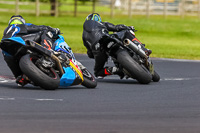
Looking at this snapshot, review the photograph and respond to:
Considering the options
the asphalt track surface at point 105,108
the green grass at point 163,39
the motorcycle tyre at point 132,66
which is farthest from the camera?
the green grass at point 163,39

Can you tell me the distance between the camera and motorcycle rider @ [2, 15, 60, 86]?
10133 millimetres

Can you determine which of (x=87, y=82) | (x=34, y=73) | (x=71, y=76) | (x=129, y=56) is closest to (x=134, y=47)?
(x=129, y=56)

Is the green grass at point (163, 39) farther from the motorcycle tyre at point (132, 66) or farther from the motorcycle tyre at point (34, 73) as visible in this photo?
the motorcycle tyre at point (34, 73)

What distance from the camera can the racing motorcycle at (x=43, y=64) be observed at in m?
9.49

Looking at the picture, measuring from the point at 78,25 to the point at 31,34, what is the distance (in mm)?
23002

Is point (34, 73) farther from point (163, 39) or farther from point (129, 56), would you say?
point (163, 39)

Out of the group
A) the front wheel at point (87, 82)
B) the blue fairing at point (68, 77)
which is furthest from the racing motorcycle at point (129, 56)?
the blue fairing at point (68, 77)

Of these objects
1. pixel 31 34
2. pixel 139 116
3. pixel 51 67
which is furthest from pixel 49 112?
pixel 31 34

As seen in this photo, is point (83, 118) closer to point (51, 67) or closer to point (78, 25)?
point (51, 67)

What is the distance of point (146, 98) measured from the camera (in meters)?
9.48

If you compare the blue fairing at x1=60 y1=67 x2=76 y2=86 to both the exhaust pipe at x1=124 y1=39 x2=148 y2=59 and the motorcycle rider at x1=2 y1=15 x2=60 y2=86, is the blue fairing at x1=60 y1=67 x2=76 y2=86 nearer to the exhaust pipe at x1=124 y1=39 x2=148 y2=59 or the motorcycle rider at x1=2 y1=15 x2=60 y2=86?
the motorcycle rider at x1=2 y1=15 x2=60 y2=86

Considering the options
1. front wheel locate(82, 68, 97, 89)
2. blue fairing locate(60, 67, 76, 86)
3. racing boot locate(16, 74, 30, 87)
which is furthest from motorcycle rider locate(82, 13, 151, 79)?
racing boot locate(16, 74, 30, 87)

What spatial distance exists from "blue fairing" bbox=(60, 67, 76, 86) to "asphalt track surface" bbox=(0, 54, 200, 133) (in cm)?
14

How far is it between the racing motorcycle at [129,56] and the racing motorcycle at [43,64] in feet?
3.48
